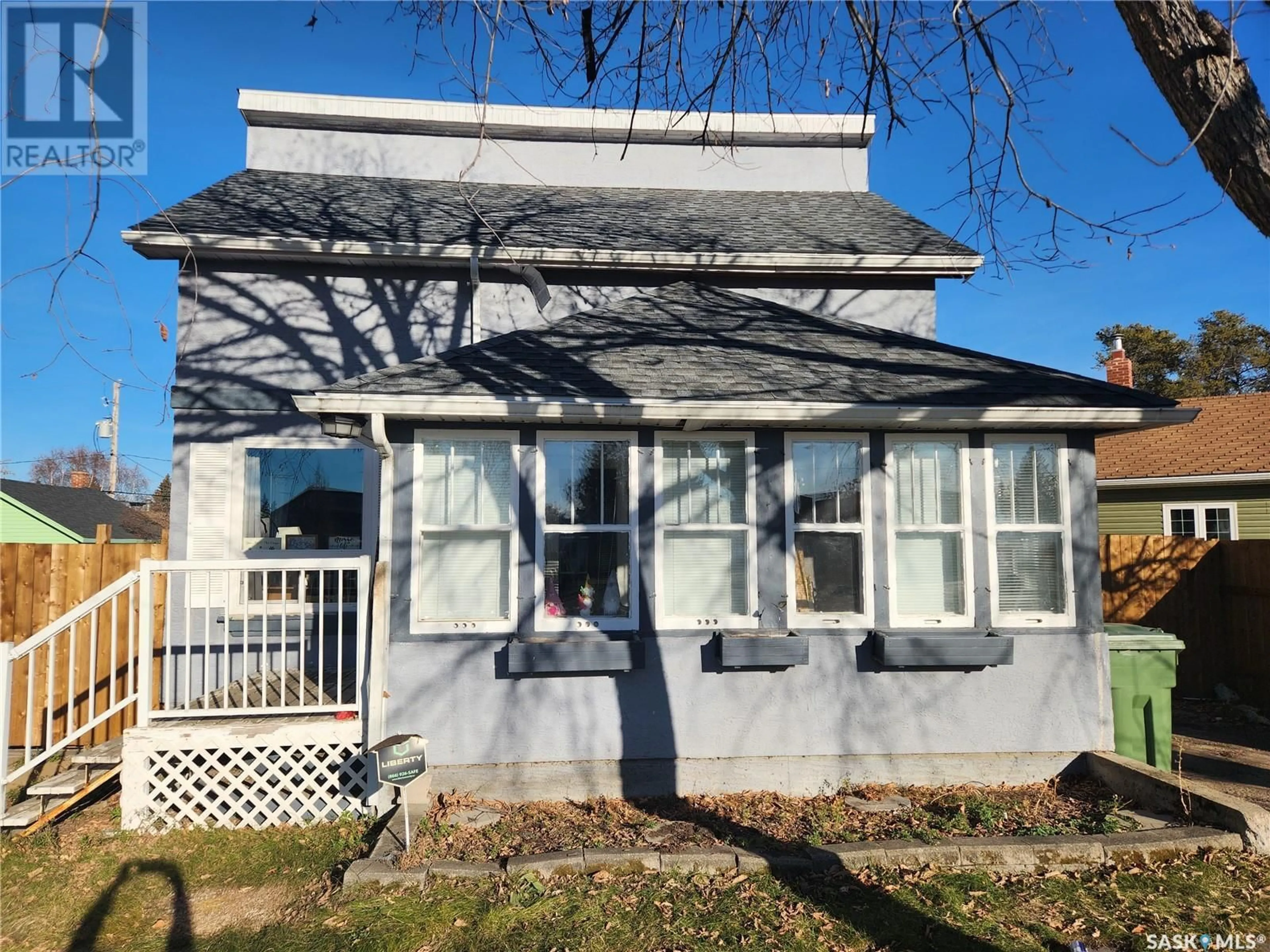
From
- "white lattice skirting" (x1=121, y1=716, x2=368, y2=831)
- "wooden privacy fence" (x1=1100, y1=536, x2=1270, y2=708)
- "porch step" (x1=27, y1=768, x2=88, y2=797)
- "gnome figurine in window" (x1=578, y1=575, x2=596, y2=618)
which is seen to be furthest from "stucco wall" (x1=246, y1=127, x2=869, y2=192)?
"porch step" (x1=27, y1=768, x2=88, y2=797)

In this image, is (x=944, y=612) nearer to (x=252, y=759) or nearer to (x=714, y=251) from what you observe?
(x=714, y=251)

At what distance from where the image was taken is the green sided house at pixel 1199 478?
12.7 metres

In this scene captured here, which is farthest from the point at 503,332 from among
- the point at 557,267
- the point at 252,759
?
the point at 252,759

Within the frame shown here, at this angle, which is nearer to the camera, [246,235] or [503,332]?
[246,235]

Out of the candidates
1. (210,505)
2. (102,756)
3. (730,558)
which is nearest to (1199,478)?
(730,558)

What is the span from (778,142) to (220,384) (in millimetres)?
7995

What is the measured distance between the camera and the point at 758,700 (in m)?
5.28

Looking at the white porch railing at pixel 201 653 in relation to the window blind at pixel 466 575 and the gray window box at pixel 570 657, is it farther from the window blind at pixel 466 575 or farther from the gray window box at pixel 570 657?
the gray window box at pixel 570 657

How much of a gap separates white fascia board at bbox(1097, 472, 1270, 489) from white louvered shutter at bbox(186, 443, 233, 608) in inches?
598

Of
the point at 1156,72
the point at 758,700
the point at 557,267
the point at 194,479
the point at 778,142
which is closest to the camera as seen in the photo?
the point at 1156,72

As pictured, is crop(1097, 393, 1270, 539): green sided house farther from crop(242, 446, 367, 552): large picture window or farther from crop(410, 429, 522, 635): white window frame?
crop(242, 446, 367, 552): large picture window

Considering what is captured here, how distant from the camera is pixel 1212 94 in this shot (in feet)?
11.0

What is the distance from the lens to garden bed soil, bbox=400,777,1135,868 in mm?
4434

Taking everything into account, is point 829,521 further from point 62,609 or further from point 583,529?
point 62,609
